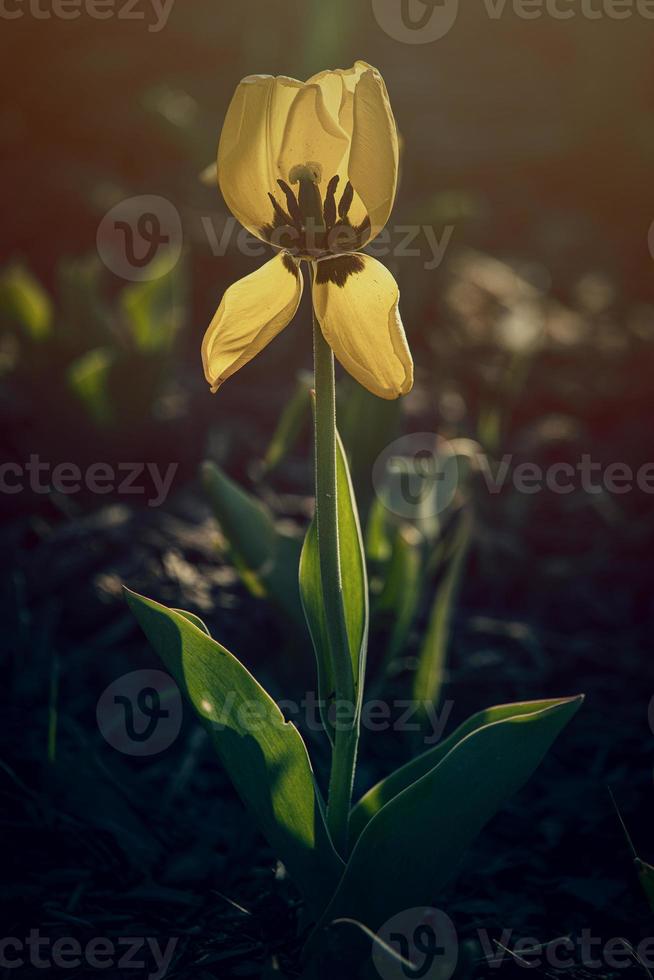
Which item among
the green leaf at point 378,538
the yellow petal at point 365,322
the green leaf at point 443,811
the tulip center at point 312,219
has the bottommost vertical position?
the green leaf at point 443,811

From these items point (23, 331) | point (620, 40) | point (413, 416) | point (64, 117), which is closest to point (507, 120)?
point (620, 40)

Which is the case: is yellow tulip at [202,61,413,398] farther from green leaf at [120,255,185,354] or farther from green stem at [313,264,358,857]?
green leaf at [120,255,185,354]

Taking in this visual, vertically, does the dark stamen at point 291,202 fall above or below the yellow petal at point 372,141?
below

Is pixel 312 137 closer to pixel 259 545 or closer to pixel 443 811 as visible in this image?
pixel 443 811

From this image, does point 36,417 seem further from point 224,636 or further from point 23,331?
point 224,636

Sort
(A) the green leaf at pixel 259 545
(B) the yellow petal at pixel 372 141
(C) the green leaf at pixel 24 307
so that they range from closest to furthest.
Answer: (B) the yellow petal at pixel 372 141 < (A) the green leaf at pixel 259 545 < (C) the green leaf at pixel 24 307

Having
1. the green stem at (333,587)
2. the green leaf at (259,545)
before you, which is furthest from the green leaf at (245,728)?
the green leaf at (259,545)

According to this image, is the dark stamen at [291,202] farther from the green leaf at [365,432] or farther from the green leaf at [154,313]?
the green leaf at [154,313]
